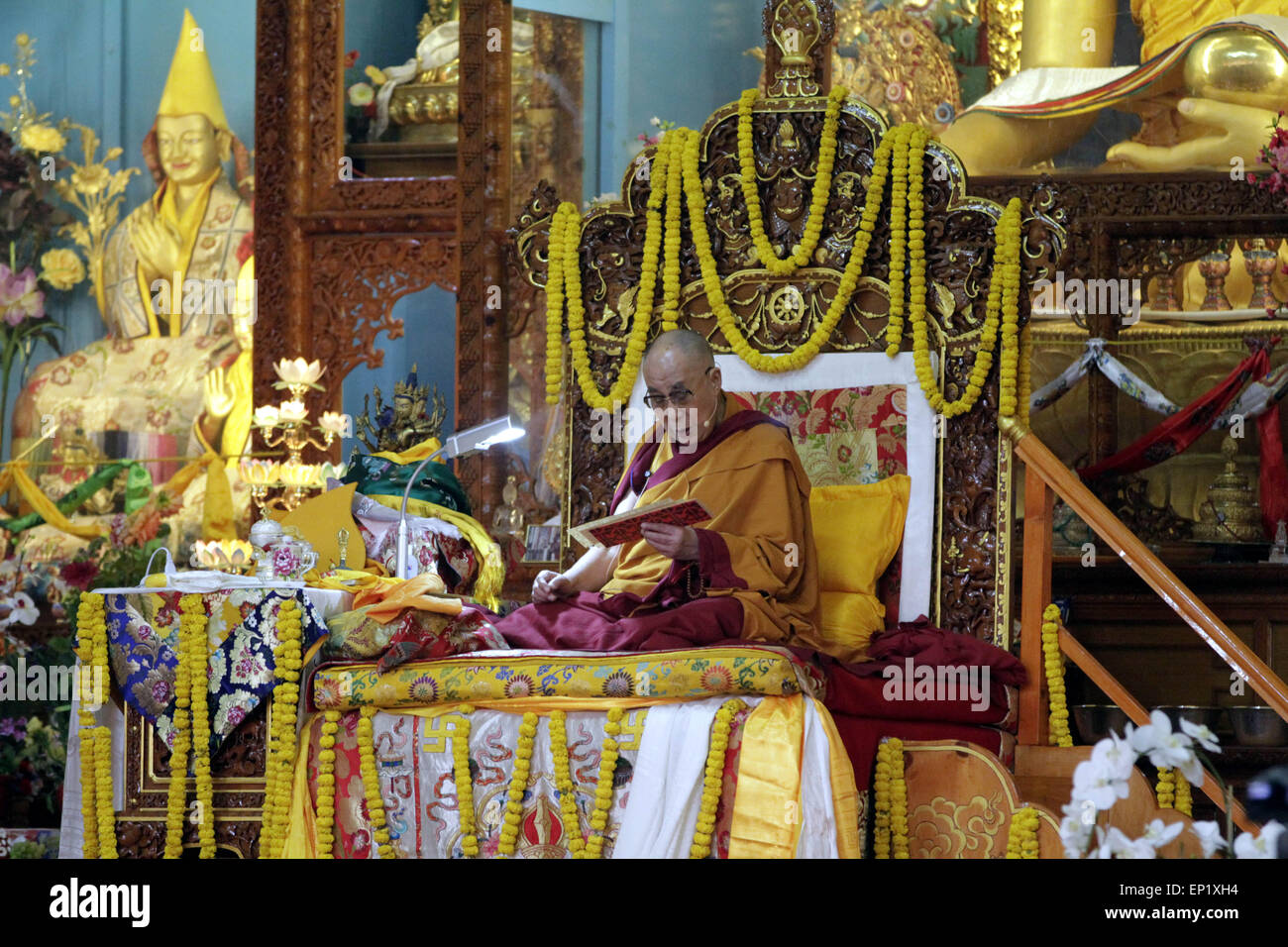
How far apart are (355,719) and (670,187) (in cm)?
216

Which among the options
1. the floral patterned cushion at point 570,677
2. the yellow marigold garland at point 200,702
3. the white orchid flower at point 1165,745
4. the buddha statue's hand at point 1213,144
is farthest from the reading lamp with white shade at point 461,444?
the buddha statue's hand at point 1213,144

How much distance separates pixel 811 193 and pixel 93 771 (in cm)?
289

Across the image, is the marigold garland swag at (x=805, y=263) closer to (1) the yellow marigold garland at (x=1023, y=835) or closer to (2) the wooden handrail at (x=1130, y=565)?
(2) the wooden handrail at (x=1130, y=565)

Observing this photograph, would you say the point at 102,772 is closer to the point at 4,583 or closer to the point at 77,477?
the point at 4,583

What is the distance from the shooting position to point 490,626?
470 cm

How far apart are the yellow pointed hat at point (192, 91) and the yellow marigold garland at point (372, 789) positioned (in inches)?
217

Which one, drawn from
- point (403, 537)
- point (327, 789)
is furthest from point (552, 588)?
point (327, 789)

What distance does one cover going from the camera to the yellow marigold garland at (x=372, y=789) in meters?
4.40

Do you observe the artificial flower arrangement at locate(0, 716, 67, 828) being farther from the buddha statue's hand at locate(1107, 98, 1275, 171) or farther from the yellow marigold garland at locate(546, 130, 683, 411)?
the buddha statue's hand at locate(1107, 98, 1275, 171)

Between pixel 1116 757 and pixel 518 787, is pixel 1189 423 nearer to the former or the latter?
pixel 518 787

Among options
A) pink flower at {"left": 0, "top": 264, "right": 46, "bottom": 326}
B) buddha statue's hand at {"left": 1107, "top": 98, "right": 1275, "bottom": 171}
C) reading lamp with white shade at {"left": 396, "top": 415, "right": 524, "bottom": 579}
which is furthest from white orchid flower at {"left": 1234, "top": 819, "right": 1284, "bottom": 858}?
pink flower at {"left": 0, "top": 264, "right": 46, "bottom": 326}

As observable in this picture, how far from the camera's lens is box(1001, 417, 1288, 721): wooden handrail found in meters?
4.26

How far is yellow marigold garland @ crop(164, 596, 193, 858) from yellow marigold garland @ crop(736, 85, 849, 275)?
7.43 feet

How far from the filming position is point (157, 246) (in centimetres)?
908
